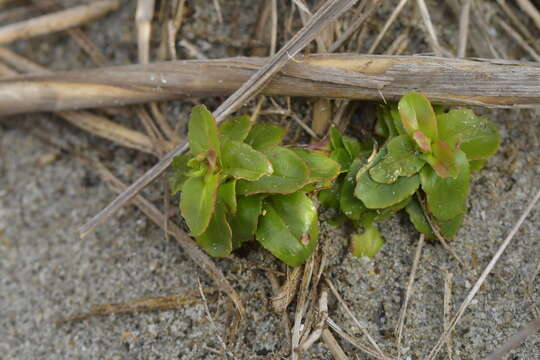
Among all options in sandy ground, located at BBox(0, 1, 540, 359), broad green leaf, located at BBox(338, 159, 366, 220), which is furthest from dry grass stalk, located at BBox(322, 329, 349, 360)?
broad green leaf, located at BBox(338, 159, 366, 220)

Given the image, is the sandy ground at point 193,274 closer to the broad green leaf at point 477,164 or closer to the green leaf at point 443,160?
the broad green leaf at point 477,164

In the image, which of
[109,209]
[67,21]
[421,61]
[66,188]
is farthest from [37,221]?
[421,61]

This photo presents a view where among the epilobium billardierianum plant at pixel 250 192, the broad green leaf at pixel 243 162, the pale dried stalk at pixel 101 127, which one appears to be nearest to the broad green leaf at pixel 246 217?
the epilobium billardierianum plant at pixel 250 192

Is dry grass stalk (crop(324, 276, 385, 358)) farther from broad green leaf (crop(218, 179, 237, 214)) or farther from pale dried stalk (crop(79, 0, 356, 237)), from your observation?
pale dried stalk (crop(79, 0, 356, 237))

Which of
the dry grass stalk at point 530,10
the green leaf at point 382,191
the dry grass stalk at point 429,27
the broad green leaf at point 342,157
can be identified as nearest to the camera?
the green leaf at point 382,191

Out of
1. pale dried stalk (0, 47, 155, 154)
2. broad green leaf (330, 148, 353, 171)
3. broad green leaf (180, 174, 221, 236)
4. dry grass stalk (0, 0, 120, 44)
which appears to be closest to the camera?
broad green leaf (180, 174, 221, 236)

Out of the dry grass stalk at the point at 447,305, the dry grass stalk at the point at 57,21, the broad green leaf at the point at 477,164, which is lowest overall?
the dry grass stalk at the point at 447,305

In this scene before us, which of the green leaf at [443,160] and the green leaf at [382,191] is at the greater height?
the green leaf at [443,160]
